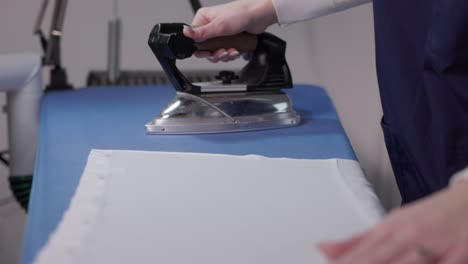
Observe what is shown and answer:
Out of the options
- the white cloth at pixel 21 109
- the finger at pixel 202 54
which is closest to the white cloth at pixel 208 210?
the finger at pixel 202 54

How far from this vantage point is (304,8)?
917 millimetres

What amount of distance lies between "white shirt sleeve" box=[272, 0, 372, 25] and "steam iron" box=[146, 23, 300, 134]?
4 centimetres

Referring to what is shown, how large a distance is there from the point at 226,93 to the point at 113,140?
7.3 inches

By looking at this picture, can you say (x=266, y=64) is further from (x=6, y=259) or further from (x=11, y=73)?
(x=6, y=259)

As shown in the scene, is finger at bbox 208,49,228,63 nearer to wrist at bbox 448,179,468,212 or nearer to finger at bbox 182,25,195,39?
finger at bbox 182,25,195,39

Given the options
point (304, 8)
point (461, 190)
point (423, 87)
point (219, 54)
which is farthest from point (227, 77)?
point (461, 190)

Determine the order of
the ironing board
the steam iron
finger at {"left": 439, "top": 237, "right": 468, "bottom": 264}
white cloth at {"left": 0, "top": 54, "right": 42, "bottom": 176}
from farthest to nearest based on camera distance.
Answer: white cloth at {"left": 0, "top": 54, "right": 42, "bottom": 176}, the steam iron, the ironing board, finger at {"left": 439, "top": 237, "right": 468, "bottom": 264}

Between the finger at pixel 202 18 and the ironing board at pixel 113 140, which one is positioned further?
the finger at pixel 202 18

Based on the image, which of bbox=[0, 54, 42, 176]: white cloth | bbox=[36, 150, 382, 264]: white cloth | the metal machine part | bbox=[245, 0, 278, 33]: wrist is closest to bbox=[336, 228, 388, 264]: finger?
bbox=[36, 150, 382, 264]: white cloth

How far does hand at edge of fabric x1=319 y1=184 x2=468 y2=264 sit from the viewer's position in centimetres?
33

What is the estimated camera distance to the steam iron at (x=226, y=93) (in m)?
0.84

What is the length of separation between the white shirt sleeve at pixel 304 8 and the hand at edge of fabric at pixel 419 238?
576 mm

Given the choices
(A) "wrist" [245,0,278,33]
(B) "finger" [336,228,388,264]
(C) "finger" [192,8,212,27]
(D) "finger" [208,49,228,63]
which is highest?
(B) "finger" [336,228,388,264]

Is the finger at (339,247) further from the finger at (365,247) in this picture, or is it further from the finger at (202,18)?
the finger at (202,18)
